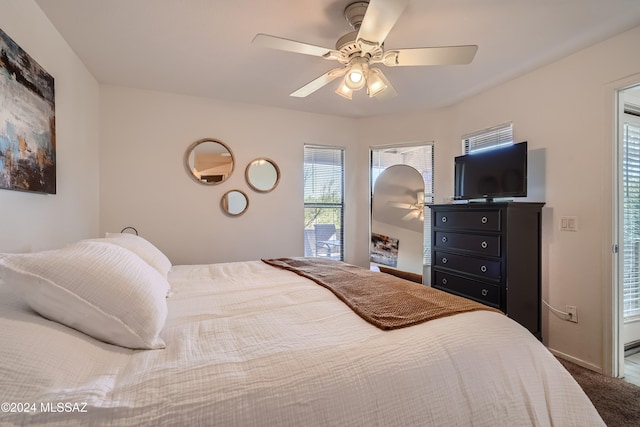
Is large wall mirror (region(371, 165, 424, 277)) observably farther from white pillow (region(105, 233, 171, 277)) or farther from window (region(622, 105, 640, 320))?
white pillow (region(105, 233, 171, 277))

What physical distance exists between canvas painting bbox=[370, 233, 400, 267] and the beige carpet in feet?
6.05

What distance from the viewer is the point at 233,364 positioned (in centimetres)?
81

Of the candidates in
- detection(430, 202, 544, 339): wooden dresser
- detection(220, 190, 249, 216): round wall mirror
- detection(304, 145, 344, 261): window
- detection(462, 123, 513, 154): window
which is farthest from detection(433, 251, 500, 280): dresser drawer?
detection(220, 190, 249, 216): round wall mirror

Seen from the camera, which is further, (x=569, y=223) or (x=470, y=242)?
(x=470, y=242)

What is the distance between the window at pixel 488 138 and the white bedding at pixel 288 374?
2.28 metres

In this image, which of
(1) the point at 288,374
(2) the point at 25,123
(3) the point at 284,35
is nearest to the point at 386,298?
(1) the point at 288,374

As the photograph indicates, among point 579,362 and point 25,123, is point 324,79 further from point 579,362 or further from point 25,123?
point 579,362

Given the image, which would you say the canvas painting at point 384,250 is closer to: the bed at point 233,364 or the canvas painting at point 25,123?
the bed at point 233,364

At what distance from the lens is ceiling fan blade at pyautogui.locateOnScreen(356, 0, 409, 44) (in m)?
1.27

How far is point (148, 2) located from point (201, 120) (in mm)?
1451

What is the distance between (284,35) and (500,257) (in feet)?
7.37

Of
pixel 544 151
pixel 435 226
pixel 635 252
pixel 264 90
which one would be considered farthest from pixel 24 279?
pixel 635 252

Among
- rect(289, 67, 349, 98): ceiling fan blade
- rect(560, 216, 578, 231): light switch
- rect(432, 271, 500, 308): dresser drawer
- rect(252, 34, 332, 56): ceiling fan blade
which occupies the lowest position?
rect(432, 271, 500, 308): dresser drawer

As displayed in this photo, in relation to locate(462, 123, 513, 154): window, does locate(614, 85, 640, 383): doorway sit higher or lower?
lower
